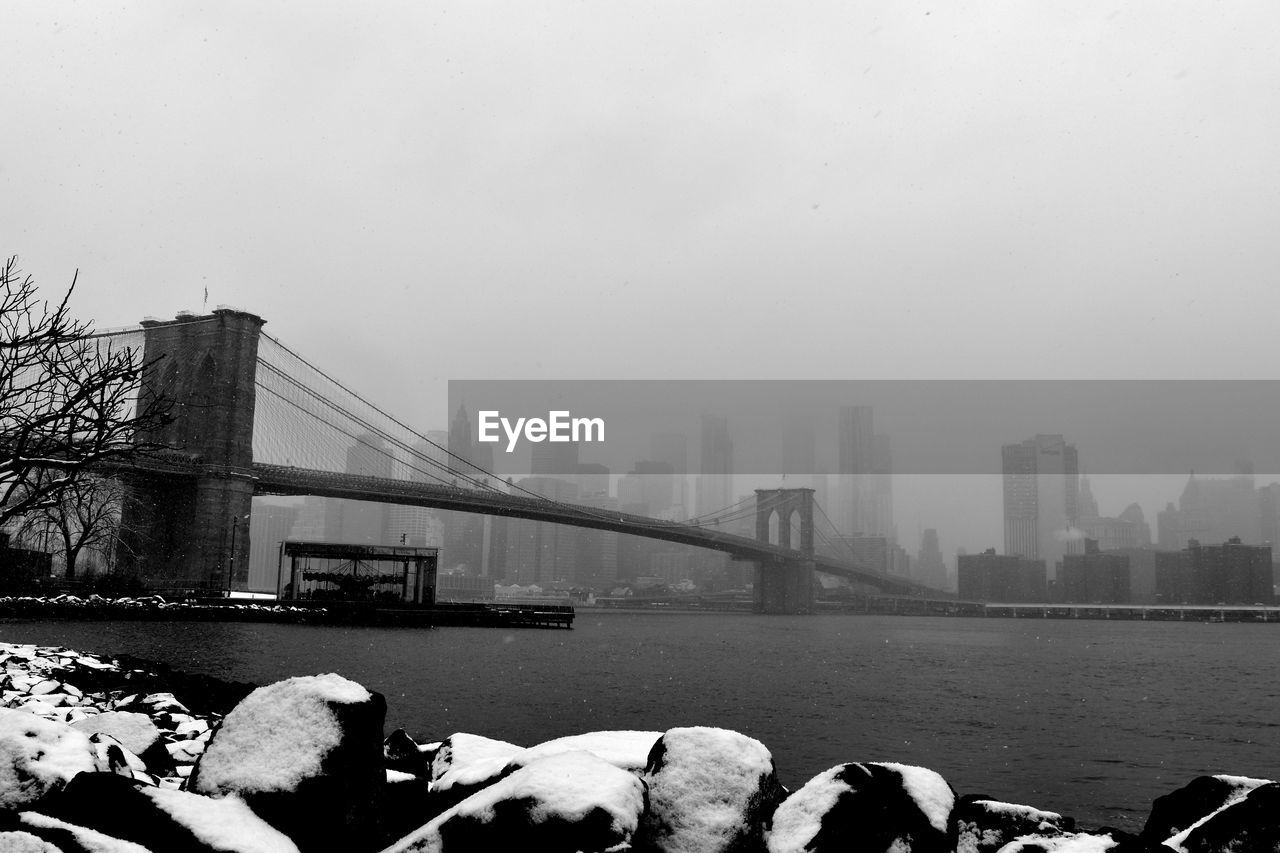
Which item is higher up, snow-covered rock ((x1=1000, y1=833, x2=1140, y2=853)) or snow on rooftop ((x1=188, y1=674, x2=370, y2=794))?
snow on rooftop ((x1=188, y1=674, x2=370, y2=794))

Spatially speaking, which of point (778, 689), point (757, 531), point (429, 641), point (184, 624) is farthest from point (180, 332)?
point (757, 531)

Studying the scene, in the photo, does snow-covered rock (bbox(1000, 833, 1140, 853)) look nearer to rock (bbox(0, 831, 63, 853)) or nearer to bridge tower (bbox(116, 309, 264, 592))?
rock (bbox(0, 831, 63, 853))

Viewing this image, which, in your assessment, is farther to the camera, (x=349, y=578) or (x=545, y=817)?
(x=349, y=578)

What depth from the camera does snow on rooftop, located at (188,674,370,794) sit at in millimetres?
5094

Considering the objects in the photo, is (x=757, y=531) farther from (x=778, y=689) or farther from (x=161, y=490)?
(x=778, y=689)

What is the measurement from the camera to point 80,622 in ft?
141

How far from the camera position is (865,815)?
16.7 ft

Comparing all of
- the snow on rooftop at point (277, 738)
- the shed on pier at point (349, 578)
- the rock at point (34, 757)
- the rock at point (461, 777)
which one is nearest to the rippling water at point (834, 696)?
the rock at point (461, 777)

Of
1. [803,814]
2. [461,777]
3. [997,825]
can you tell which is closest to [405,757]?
[461,777]

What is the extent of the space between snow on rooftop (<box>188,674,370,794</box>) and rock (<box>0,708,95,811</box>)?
623 mm

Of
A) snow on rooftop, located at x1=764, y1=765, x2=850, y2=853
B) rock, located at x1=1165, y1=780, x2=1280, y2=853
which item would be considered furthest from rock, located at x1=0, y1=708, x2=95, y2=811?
rock, located at x1=1165, y1=780, x2=1280, y2=853

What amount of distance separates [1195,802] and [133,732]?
7122 millimetres

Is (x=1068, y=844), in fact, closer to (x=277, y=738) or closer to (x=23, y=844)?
(x=277, y=738)

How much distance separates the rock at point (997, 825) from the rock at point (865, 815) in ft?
2.14
